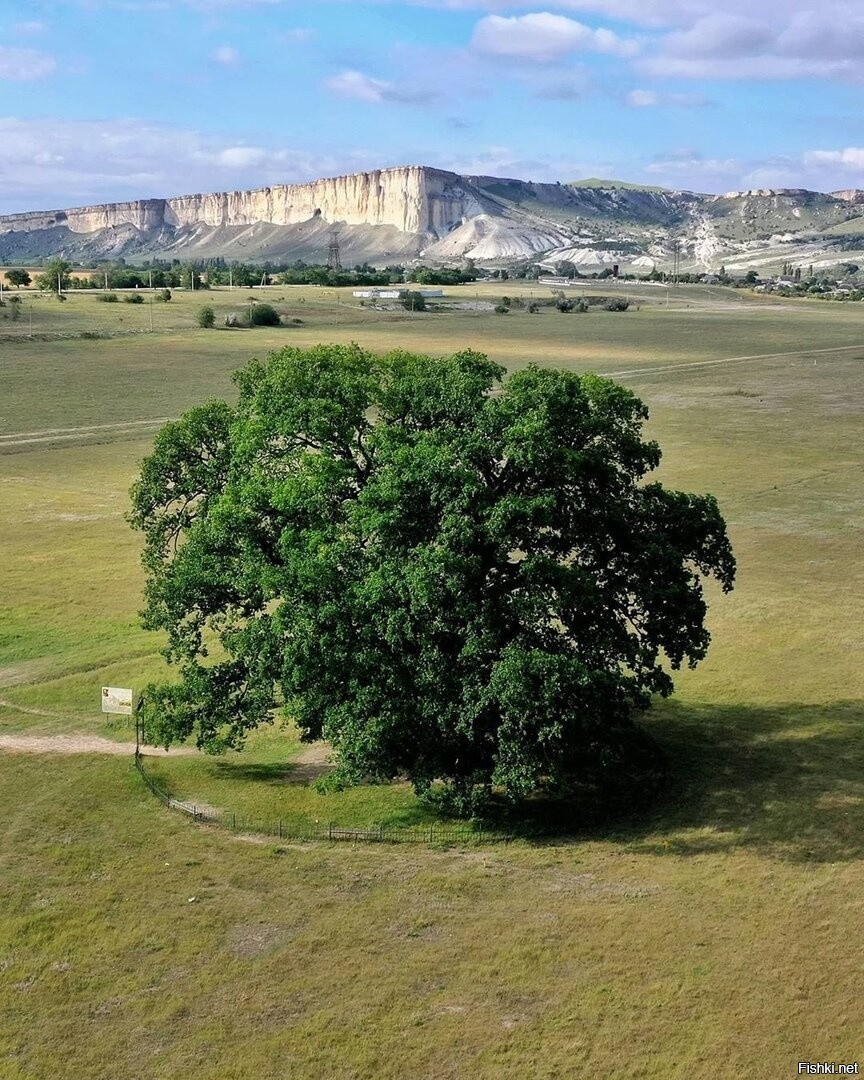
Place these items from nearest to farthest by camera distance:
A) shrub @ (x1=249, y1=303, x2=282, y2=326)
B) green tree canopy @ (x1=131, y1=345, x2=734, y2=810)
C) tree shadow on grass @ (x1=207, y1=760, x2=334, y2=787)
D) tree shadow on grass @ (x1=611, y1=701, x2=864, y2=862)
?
tree shadow on grass @ (x1=611, y1=701, x2=864, y2=862) < green tree canopy @ (x1=131, y1=345, x2=734, y2=810) < tree shadow on grass @ (x1=207, y1=760, x2=334, y2=787) < shrub @ (x1=249, y1=303, x2=282, y2=326)

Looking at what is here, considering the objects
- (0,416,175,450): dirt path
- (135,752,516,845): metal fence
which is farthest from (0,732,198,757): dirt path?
(0,416,175,450): dirt path

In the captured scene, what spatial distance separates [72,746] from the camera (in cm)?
3125

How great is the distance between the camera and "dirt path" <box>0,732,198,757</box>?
3086 centimetres

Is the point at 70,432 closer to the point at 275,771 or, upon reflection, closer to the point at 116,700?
the point at 116,700

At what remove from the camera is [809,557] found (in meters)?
50.5

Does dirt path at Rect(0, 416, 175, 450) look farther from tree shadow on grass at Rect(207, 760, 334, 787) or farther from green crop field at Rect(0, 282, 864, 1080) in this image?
tree shadow on grass at Rect(207, 760, 334, 787)

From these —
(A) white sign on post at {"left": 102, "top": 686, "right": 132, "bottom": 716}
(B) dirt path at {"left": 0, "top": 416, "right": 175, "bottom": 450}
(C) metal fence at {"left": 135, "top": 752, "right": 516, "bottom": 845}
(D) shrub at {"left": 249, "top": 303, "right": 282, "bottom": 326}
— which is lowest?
(C) metal fence at {"left": 135, "top": 752, "right": 516, "bottom": 845}

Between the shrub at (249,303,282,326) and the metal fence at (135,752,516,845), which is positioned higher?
the shrub at (249,303,282,326)

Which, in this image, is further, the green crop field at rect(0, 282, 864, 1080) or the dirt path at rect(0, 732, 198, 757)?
the dirt path at rect(0, 732, 198, 757)

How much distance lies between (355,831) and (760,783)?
960 centimetres

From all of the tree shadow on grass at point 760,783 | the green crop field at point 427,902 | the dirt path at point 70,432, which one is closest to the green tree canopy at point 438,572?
the tree shadow on grass at point 760,783

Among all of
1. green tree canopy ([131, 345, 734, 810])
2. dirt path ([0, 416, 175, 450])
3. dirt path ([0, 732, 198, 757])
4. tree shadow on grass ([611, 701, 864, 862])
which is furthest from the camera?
dirt path ([0, 416, 175, 450])

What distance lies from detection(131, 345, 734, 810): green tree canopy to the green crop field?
2172 mm

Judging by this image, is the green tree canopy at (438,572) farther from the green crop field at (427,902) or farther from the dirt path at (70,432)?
the dirt path at (70,432)
